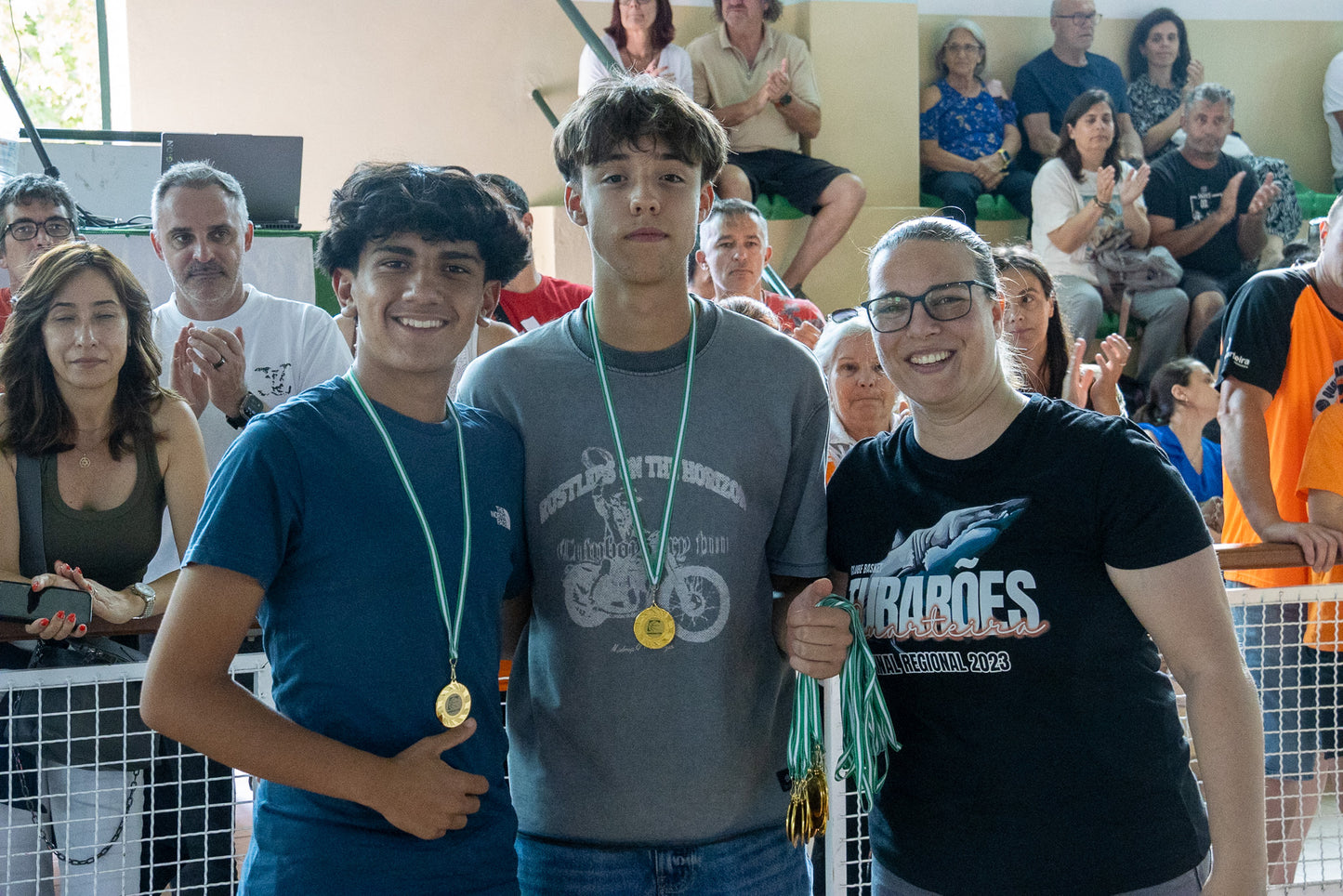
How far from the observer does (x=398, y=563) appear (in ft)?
4.75

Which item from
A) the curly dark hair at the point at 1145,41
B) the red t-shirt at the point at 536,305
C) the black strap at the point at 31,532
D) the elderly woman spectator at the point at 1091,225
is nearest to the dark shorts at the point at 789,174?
the elderly woman spectator at the point at 1091,225

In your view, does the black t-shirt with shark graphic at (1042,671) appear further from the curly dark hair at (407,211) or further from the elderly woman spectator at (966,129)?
the elderly woman spectator at (966,129)

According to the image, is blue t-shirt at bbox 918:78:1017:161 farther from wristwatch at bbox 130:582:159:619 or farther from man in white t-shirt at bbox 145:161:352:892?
wristwatch at bbox 130:582:159:619

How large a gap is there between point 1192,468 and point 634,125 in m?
4.01

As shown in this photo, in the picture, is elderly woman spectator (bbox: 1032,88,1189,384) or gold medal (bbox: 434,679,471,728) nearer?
gold medal (bbox: 434,679,471,728)

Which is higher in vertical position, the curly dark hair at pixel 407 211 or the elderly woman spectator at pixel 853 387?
the curly dark hair at pixel 407 211

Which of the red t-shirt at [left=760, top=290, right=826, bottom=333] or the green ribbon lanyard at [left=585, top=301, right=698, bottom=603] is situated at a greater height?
the red t-shirt at [left=760, top=290, right=826, bottom=333]

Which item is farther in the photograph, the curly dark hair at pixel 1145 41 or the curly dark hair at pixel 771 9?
the curly dark hair at pixel 1145 41

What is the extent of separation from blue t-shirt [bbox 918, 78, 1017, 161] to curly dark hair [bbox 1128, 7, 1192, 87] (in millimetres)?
1095

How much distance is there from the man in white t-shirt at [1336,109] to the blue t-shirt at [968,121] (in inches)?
104

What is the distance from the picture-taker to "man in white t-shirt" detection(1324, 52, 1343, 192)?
8.22 meters

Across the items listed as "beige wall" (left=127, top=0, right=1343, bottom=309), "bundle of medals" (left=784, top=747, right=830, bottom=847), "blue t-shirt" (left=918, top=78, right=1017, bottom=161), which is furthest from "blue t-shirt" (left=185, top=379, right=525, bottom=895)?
"blue t-shirt" (left=918, top=78, right=1017, bottom=161)

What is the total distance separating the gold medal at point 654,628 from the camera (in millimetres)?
1665

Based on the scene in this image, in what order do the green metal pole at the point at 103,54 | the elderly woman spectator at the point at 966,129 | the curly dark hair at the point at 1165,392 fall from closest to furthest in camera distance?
the curly dark hair at the point at 1165,392, the elderly woman spectator at the point at 966,129, the green metal pole at the point at 103,54
